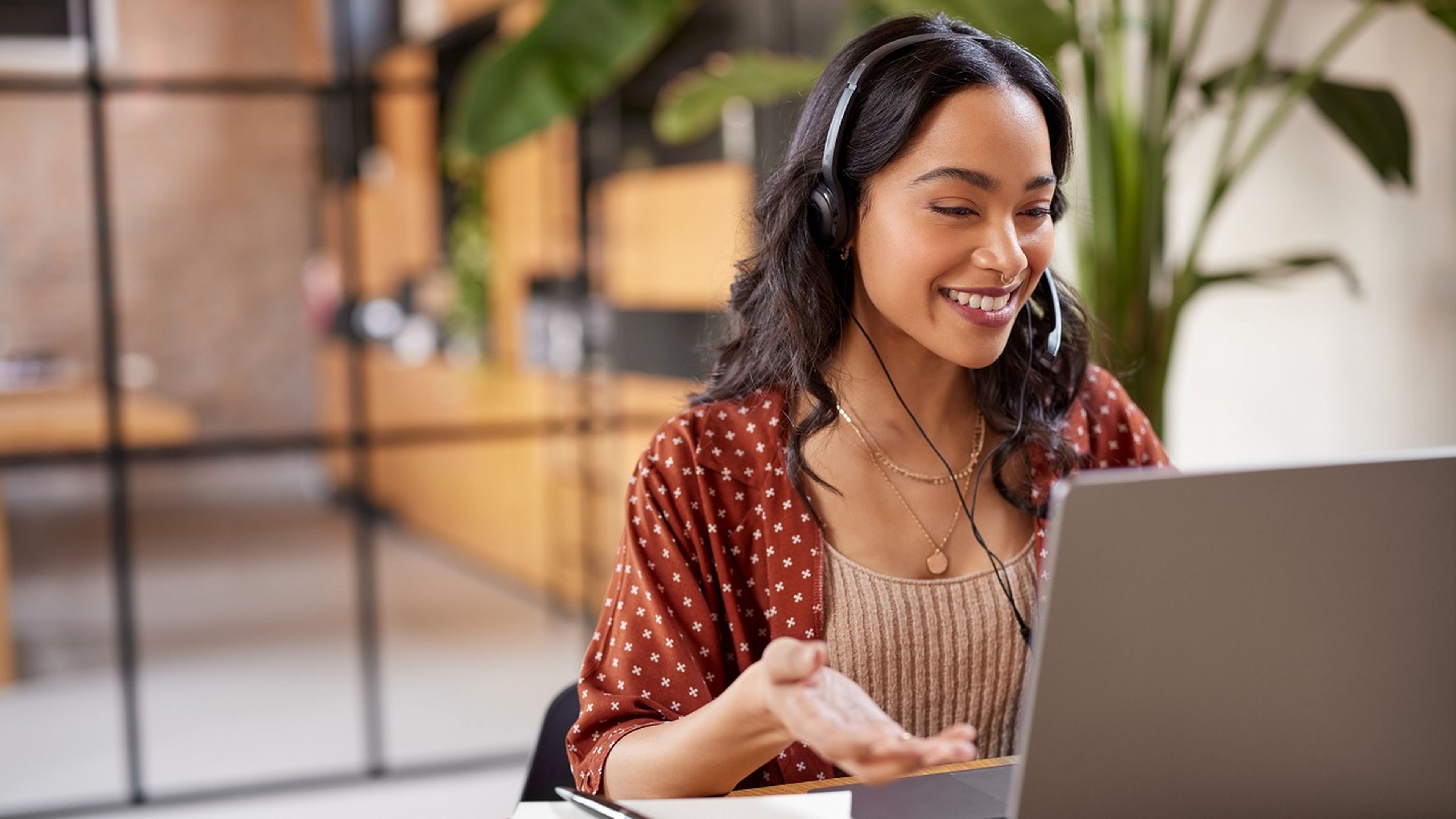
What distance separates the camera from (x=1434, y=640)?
0.84 meters

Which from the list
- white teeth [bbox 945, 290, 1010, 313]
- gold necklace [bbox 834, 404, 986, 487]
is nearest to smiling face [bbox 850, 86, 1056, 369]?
white teeth [bbox 945, 290, 1010, 313]

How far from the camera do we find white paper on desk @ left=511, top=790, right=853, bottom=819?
95cm

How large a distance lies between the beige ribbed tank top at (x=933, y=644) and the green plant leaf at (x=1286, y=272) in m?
1.02

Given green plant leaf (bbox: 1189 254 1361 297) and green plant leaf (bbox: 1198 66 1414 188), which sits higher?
green plant leaf (bbox: 1198 66 1414 188)

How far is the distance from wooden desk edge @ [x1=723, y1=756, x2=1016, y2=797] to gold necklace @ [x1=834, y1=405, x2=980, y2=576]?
0.27 metres

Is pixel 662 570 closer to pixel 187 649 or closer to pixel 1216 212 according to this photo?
pixel 1216 212

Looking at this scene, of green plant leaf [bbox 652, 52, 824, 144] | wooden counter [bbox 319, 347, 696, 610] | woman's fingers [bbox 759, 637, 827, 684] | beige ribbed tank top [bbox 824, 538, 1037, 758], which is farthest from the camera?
wooden counter [bbox 319, 347, 696, 610]

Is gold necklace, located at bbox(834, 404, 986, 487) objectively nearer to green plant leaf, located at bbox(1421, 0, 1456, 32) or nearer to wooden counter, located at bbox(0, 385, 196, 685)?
green plant leaf, located at bbox(1421, 0, 1456, 32)

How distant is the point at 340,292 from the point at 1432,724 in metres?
2.95

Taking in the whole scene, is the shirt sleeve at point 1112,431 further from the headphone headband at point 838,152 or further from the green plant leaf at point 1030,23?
the green plant leaf at point 1030,23

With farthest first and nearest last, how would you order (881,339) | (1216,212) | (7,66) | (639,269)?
(639,269) < (7,66) < (1216,212) < (881,339)

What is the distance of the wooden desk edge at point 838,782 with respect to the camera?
106cm

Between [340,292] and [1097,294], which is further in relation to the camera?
[340,292]

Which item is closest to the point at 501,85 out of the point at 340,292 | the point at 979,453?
the point at 340,292
